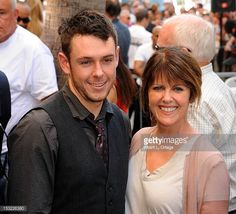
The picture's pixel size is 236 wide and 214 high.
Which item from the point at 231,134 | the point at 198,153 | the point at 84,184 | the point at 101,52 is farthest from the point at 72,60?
the point at 231,134

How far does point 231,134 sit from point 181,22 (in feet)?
2.43

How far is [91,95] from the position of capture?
2.36 metres

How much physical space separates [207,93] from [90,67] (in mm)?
976

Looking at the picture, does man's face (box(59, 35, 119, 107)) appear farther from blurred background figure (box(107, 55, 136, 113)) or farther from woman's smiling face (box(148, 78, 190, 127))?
blurred background figure (box(107, 55, 136, 113))

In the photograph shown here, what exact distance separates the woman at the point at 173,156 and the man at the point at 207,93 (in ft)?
1.07

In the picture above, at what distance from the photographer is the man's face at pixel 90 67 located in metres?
2.31

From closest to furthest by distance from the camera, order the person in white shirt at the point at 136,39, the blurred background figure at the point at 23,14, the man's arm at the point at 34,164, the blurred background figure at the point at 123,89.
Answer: the man's arm at the point at 34,164, the blurred background figure at the point at 123,89, the blurred background figure at the point at 23,14, the person in white shirt at the point at 136,39

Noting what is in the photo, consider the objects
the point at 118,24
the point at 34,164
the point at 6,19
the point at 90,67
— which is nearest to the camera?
the point at 34,164

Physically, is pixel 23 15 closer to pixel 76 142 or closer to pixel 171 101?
pixel 171 101

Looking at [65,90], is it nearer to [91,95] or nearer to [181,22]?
[91,95]

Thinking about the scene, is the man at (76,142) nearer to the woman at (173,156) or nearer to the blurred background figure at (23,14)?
the woman at (173,156)

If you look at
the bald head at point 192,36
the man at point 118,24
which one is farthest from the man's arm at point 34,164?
the man at point 118,24

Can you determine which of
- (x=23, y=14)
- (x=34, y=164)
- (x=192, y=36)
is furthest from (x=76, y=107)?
(x=23, y=14)

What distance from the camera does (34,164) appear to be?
7.22 ft
